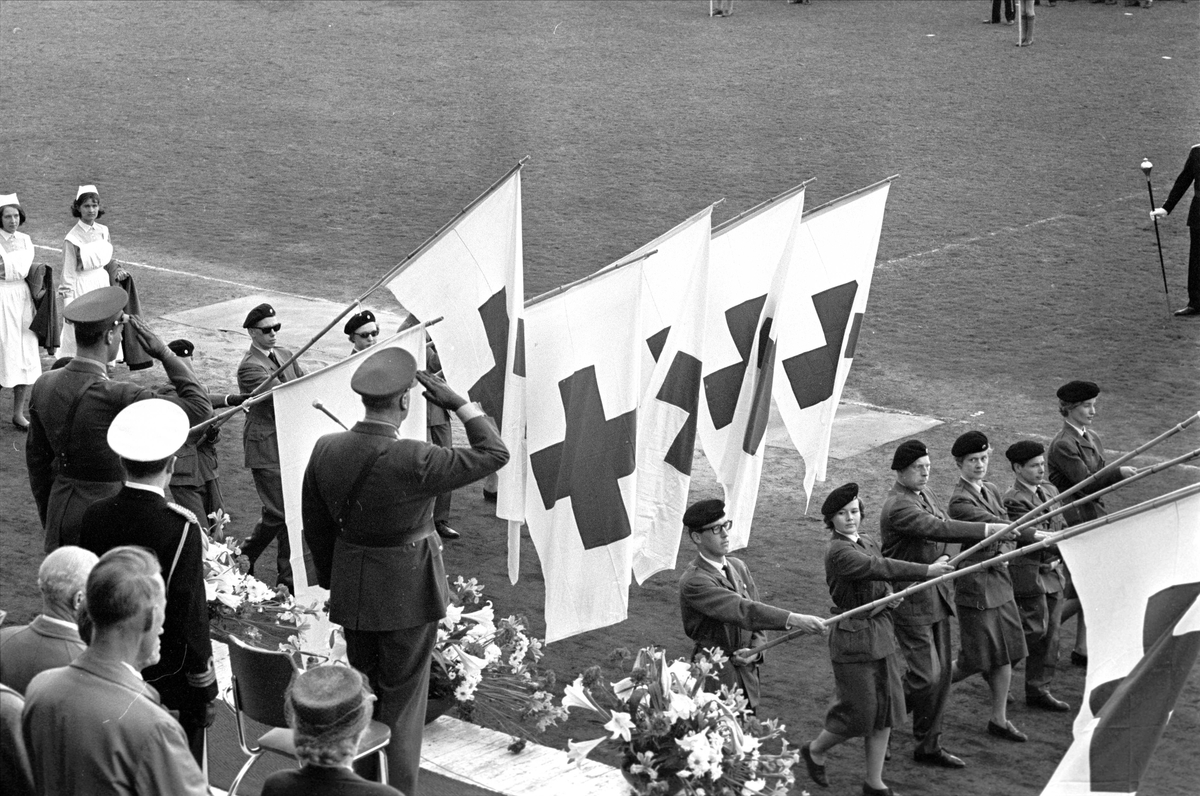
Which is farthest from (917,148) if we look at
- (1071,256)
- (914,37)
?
(914,37)

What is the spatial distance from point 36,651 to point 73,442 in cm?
228

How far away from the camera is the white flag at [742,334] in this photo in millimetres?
9180

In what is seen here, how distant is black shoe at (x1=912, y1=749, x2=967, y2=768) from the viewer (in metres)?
7.33

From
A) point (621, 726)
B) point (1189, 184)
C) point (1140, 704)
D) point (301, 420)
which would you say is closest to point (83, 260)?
point (301, 420)

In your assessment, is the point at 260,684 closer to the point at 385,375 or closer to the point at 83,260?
the point at 385,375

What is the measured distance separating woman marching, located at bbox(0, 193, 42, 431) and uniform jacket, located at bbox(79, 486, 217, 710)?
23.9 feet

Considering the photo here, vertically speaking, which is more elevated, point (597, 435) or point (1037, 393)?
point (597, 435)

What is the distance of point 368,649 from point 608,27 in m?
26.1

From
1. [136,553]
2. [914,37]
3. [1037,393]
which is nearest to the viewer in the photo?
[136,553]

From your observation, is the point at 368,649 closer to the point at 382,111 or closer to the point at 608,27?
the point at 382,111

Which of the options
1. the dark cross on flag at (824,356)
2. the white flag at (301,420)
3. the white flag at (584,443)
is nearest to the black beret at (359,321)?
the white flag at (584,443)

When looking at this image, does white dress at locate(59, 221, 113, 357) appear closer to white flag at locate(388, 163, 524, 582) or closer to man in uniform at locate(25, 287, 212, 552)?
white flag at locate(388, 163, 524, 582)

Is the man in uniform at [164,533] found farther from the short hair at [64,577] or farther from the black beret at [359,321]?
the black beret at [359,321]

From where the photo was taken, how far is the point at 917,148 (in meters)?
22.0
